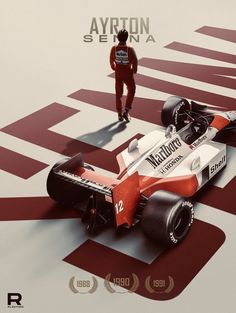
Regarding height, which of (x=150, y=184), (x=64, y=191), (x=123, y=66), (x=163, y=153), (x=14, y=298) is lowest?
(x=14, y=298)

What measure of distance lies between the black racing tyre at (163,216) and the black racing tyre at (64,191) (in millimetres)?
1112

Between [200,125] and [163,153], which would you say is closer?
[163,153]

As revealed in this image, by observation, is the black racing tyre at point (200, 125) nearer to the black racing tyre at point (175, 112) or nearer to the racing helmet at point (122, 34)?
the black racing tyre at point (175, 112)

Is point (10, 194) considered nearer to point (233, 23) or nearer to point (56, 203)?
point (56, 203)

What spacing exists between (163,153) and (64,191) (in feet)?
4.08

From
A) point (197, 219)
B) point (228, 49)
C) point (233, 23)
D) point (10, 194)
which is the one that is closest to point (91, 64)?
point (228, 49)

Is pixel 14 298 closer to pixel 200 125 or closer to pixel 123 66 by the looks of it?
pixel 200 125

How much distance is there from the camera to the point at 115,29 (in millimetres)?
12344

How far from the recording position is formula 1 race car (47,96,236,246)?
18.1ft

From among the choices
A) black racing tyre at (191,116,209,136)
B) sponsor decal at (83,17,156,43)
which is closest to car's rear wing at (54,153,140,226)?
black racing tyre at (191,116,209,136)

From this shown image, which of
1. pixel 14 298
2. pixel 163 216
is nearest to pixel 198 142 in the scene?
pixel 163 216

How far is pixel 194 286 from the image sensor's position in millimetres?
5219

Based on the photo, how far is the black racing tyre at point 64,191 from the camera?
6.18m

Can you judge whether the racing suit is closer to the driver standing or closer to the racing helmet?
the driver standing
